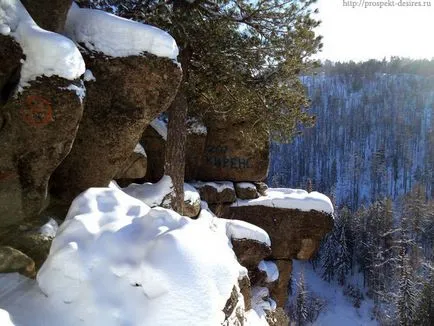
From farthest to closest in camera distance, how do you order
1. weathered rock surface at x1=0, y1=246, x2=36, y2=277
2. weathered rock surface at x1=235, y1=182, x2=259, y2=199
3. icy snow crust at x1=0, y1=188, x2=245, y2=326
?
weathered rock surface at x1=235, y1=182, x2=259, y2=199, weathered rock surface at x1=0, y1=246, x2=36, y2=277, icy snow crust at x1=0, y1=188, x2=245, y2=326

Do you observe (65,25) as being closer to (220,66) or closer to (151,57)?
(151,57)

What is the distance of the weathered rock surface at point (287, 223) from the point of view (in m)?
13.6

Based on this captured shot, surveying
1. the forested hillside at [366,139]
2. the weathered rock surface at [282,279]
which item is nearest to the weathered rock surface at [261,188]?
the weathered rock surface at [282,279]

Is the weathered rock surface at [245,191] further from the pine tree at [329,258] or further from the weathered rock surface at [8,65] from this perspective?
the pine tree at [329,258]

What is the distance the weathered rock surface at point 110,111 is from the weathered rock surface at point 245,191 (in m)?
8.37

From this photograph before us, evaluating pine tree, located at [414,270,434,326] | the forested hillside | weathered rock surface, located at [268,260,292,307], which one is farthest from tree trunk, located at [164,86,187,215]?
the forested hillside

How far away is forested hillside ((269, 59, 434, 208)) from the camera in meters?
75.4

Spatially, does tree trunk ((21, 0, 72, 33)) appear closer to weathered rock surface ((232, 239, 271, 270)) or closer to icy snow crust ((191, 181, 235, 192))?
weathered rock surface ((232, 239, 271, 270))

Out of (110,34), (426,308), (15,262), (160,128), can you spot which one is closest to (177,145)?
(160,128)

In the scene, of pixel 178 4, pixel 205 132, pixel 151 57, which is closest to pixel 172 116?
pixel 178 4

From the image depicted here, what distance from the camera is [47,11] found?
490 cm

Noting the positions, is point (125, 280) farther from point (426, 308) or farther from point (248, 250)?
point (426, 308)

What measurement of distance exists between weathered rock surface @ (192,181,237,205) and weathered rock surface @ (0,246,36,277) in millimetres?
9277

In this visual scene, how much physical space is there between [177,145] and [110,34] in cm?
372
